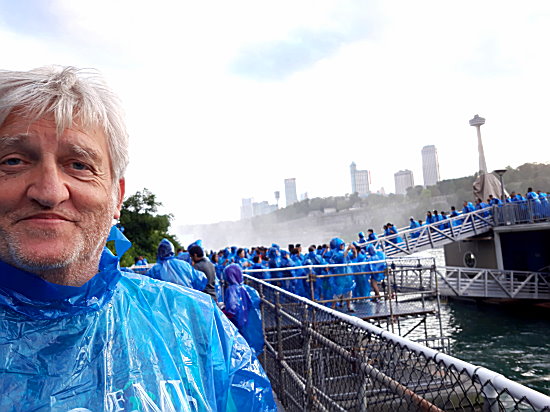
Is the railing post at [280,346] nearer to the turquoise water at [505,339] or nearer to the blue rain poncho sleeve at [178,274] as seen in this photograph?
the blue rain poncho sleeve at [178,274]

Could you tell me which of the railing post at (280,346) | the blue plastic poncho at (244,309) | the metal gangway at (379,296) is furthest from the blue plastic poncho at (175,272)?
the railing post at (280,346)

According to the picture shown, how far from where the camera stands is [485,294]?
17.5 metres

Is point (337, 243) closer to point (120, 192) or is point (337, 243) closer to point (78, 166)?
point (120, 192)

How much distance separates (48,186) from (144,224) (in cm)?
2715

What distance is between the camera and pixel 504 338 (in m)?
15.2

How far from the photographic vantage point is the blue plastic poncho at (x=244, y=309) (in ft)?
18.5

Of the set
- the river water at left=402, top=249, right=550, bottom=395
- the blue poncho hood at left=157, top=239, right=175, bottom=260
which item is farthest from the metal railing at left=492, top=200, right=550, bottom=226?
the blue poncho hood at left=157, top=239, right=175, bottom=260

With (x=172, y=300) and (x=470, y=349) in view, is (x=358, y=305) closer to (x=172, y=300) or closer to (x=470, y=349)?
(x=470, y=349)

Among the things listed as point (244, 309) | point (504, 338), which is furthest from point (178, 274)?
point (504, 338)

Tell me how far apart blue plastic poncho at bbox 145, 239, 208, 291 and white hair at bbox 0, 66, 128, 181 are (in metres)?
5.19

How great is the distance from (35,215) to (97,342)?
38 centimetres

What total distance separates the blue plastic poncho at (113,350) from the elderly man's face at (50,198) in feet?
0.20

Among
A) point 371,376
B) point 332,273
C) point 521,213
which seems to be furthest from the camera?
point 521,213

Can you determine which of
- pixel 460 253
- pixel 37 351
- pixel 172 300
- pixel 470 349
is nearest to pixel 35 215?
pixel 37 351
